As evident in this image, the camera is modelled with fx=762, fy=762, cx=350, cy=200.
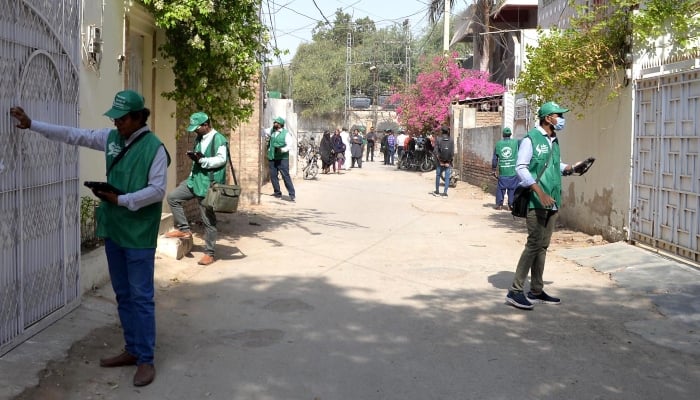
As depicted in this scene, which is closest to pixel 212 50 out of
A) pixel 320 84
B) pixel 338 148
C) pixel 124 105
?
pixel 124 105

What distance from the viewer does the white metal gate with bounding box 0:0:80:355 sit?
512 cm

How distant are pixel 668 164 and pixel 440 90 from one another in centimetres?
2151

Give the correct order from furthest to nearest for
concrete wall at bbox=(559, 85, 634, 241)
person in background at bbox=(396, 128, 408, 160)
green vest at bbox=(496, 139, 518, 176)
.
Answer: person in background at bbox=(396, 128, 408, 160) < green vest at bbox=(496, 139, 518, 176) < concrete wall at bbox=(559, 85, 634, 241)

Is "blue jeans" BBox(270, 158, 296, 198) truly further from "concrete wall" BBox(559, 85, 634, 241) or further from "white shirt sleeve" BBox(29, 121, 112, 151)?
"white shirt sleeve" BBox(29, 121, 112, 151)

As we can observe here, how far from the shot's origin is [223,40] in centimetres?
956

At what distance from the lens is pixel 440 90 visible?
30469mm

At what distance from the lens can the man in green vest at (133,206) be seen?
4969 mm

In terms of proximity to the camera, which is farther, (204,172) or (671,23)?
(671,23)

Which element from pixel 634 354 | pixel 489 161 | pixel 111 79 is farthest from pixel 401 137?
pixel 634 354

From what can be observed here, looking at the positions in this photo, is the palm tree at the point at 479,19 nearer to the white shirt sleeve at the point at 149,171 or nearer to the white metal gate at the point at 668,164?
the white metal gate at the point at 668,164

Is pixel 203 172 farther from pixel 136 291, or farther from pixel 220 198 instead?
pixel 136 291

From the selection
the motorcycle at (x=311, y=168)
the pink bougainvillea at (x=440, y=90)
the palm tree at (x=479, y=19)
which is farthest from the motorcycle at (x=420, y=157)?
the motorcycle at (x=311, y=168)

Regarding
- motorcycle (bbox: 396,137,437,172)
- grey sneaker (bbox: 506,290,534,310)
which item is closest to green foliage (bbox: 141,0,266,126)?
grey sneaker (bbox: 506,290,534,310)

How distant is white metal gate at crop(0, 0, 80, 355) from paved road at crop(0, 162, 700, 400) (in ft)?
0.88
